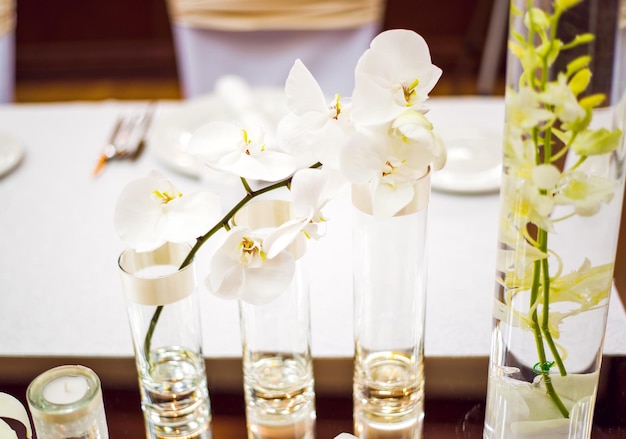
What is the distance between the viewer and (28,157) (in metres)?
1.12

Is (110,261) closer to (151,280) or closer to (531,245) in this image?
(151,280)

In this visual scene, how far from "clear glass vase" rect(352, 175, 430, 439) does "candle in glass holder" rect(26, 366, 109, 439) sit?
0.66ft

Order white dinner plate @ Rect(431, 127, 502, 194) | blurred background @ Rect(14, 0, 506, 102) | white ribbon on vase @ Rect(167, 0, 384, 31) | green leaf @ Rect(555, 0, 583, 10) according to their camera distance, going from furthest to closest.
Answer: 1. blurred background @ Rect(14, 0, 506, 102)
2. white ribbon on vase @ Rect(167, 0, 384, 31)
3. white dinner plate @ Rect(431, 127, 502, 194)
4. green leaf @ Rect(555, 0, 583, 10)

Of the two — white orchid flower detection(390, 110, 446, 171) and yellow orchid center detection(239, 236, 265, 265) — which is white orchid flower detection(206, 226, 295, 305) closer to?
→ yellow orchid center detection(239, 236, 265, 265)

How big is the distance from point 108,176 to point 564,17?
752 millimetres

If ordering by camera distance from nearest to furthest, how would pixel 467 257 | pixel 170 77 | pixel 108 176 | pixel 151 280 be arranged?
1. pixel 151 280
2. pixel 467 257
3. pixel 108 176
4. pixel 170 77

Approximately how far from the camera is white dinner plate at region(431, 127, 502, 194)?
97 cm

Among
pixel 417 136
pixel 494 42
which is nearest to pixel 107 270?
pixel 417 136

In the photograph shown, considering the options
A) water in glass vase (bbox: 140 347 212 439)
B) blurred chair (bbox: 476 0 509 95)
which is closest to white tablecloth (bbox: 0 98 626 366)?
water in glass vase (bbox: 140 347 212 439)

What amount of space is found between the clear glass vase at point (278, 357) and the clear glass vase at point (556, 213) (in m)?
0.14

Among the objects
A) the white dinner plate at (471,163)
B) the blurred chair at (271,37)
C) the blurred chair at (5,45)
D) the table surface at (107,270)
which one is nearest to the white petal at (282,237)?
the table surface at (107,270)

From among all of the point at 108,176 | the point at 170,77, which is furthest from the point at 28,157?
the point at 170,77

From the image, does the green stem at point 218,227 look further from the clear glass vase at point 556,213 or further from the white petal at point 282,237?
the clear glass vase at point 556,213

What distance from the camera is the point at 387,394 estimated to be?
620 mm
